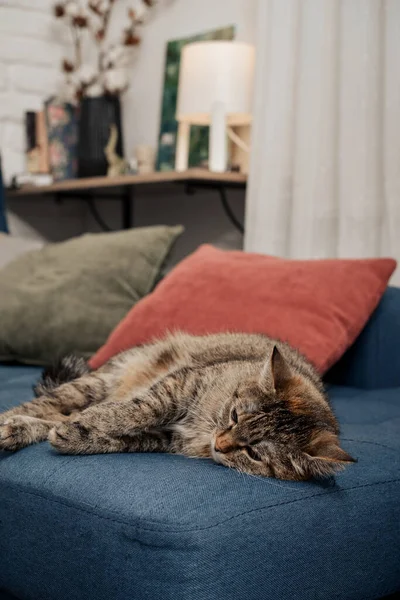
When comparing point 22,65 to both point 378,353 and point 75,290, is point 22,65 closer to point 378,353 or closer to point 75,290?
point 75,290

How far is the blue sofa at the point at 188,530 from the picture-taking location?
1.00 meters

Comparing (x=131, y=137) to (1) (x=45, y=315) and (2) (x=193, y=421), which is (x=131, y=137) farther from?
(2) (x=193, y=421)

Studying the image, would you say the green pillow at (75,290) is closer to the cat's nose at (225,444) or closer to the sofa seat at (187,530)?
the sofa seat at (187,530)

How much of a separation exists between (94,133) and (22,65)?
67cm

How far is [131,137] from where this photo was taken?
3.84 meters

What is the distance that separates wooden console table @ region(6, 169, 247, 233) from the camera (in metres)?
2.93

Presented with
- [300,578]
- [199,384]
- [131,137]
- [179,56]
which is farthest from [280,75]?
[300,578]

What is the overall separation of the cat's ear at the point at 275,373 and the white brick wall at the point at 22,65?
2906 mm

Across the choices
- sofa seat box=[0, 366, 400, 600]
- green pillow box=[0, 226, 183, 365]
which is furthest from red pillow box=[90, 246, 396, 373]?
sofa seat box=[0, 366, 400, 600]

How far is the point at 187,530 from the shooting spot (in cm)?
100

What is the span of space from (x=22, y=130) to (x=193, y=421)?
3002 mm

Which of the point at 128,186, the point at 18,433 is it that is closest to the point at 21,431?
the point at 18,433

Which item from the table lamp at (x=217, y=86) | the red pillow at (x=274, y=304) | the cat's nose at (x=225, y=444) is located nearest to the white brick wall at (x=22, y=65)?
the table lamp at (x=217, y=86)

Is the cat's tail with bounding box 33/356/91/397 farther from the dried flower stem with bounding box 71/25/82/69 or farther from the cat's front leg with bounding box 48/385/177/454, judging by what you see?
the dried flower stem with bounding box 71/25/82/69
